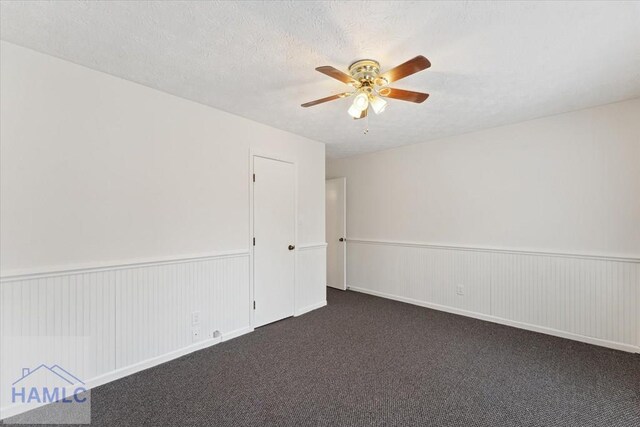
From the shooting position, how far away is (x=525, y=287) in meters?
3.41

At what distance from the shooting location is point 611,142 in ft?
9.61

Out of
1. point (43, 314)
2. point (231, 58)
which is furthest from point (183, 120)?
point (43, 314)

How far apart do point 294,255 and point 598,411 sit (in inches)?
120

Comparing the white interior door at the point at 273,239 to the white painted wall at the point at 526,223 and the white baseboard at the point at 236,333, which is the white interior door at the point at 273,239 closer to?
the white baseboard at the point at 236,333

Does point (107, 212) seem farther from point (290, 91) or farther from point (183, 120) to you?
point (290, 91)

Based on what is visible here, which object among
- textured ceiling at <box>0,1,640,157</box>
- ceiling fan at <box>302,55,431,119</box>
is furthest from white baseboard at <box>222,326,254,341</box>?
ceiling fan at <box>302,55,431,119</box>

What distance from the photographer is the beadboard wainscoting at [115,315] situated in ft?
6.34

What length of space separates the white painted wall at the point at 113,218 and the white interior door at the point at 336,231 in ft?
7.41

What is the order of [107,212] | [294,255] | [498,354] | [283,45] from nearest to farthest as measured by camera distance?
[283,45], [107,212], [498,354], [294,255]

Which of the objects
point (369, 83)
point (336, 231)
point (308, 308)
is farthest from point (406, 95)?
point (336, 231)

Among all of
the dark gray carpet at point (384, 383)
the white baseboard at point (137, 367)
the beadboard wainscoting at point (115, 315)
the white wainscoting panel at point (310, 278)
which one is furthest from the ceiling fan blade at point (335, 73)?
the white baseboard at point (137, 367)

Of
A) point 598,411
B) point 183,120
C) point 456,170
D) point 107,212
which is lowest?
point 598,411

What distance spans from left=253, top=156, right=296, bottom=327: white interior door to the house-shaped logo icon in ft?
5.38

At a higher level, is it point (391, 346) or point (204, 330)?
point (204, 330)
